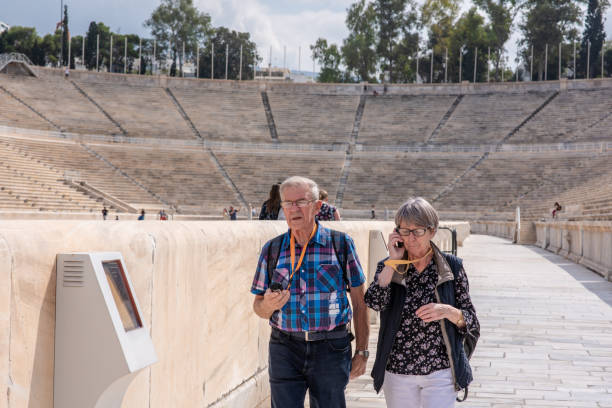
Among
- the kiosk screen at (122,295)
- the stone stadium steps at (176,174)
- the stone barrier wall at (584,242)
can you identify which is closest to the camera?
the kiosk screen at (122,295)

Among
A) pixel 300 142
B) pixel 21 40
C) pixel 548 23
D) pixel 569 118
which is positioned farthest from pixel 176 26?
pixel 569 118

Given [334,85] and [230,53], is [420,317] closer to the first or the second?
[334,85]

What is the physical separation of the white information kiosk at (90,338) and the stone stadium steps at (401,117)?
5418 cm

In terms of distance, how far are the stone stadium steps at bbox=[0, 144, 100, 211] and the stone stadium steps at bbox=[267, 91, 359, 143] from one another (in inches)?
831

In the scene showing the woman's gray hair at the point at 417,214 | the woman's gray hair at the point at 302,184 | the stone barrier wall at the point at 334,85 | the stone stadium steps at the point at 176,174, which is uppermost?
the stone barrier wall at the point at 334,85

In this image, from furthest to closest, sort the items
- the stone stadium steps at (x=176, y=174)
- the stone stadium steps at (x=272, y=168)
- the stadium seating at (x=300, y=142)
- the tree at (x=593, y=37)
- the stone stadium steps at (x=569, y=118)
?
the tree at (x=593, y=37), the stone stadium steps at (x=569, y=118), the stone stadium steps at (x=272, y=168), the stone stadium steps at (x=176, y=174), the stadium seating at (x=300, y=142)

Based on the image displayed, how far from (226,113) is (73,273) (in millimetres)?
59478

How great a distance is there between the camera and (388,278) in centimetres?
352

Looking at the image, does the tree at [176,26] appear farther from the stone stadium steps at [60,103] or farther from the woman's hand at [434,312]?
the woman's hand at [434,312]

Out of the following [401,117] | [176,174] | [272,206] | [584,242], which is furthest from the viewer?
[401,117]

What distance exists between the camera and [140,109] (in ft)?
195

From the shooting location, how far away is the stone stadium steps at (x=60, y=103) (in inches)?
2104

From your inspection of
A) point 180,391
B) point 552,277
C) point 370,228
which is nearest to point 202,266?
point 180,391

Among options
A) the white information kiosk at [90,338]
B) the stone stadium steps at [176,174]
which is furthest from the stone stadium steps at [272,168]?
the white information kiosk at [90,338]
